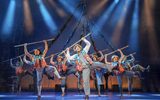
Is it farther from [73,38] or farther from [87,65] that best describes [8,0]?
[87,65]

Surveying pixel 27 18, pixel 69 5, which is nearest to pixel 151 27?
pixel 69 5

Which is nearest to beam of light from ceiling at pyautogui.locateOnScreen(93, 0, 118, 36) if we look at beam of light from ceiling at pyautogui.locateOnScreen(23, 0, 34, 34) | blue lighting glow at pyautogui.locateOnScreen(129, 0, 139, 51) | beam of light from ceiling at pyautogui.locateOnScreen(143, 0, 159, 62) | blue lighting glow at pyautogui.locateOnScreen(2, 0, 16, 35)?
blue lighting glow at pyautogui.locateOnScreen(129, 0, 139, 51)

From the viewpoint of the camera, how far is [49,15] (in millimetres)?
14625

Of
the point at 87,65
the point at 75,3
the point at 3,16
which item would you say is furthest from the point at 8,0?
the point at 87,65

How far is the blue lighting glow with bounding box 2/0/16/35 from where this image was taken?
46.2ft

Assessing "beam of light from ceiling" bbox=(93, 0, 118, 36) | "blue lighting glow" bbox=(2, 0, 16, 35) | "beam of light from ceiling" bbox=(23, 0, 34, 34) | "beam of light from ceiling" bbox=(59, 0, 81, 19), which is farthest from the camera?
"beam of light from ceiling" bbox=(59, 0, 81, 19)

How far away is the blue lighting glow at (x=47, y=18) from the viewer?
14.4 metres

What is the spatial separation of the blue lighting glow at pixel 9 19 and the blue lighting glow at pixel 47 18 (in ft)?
4.52

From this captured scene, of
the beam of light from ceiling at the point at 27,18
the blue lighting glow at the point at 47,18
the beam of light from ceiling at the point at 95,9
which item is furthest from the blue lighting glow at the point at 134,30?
the beam of light from ceiling at the point at 27,18

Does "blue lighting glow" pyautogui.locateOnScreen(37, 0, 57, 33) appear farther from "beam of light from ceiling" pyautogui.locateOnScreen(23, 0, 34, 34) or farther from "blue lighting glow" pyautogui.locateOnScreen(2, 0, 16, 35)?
"blue lighting glow" pyautogui.locateOnScreen(2, 0, 16, 35)

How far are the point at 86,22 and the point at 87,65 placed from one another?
20.9 ft

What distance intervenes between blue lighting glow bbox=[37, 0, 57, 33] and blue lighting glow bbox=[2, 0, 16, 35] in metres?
1.38

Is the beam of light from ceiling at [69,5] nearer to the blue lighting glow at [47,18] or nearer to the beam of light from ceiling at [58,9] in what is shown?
the beam of light from ceiling at [58,9]

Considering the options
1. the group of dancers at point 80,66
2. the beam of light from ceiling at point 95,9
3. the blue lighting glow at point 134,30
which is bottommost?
the group of dancers at point 80,66
